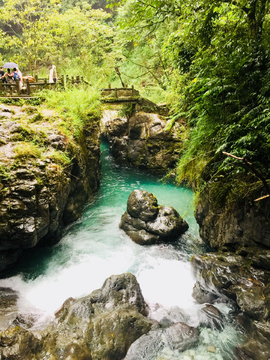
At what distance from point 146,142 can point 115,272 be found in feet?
32.0

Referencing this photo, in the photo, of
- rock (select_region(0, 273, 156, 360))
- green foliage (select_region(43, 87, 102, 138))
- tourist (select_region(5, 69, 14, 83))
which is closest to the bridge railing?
green foliage (select_region(43, 87, 102, 138))

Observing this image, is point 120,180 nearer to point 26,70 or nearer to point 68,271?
point 68,271

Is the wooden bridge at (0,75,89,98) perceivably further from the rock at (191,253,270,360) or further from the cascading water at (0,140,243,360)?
the rock at (191,253,270,360)

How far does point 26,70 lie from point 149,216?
23.3 m

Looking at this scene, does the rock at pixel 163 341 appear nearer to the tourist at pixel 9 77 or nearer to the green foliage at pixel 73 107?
the green foliage at pixel 73 107

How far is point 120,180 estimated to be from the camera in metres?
13.3

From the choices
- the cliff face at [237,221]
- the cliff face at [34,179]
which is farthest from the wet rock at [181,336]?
the cliff face at [34,179]

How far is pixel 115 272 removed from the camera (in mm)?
6207

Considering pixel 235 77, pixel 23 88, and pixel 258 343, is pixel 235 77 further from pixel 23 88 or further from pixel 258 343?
pixel 23 88

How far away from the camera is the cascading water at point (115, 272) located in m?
4.26

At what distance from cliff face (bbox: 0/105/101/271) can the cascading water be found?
0.63 m

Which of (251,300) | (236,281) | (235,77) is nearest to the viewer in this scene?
(251,300)

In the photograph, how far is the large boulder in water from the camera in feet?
24.6

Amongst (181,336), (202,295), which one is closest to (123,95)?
(202,295)
